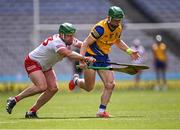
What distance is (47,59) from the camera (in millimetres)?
14609

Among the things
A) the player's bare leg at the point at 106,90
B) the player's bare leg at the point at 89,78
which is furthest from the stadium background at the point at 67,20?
the player's bare leg at the point at 106,90

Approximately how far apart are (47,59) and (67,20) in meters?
17.5

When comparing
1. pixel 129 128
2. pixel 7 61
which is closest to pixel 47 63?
pixel 129 128

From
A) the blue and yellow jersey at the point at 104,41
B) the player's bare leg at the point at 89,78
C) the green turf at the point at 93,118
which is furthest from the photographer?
the player's bare leg at the point at 89,78

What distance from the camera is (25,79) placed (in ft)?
100

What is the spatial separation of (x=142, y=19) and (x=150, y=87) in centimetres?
410

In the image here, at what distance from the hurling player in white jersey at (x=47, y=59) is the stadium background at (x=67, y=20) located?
1548 cm

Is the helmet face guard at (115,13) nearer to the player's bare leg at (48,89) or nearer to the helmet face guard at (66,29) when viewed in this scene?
the helmet face guard at (66,29)

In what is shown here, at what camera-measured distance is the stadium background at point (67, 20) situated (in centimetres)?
3098

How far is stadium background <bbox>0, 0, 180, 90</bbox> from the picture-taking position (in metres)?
31.0

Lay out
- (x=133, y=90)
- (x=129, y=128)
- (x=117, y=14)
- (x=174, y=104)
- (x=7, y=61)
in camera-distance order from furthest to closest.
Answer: (x=7, y=61) < (x=133, y=90) < (x=174, y=104) < (x=117, y=14) < (x=129, y=128)

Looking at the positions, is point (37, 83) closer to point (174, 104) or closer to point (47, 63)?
point (47, 63)

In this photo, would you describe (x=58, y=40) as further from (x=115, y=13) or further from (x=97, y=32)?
(x=115, y=13)

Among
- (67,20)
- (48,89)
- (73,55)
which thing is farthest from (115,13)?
(67,20)
